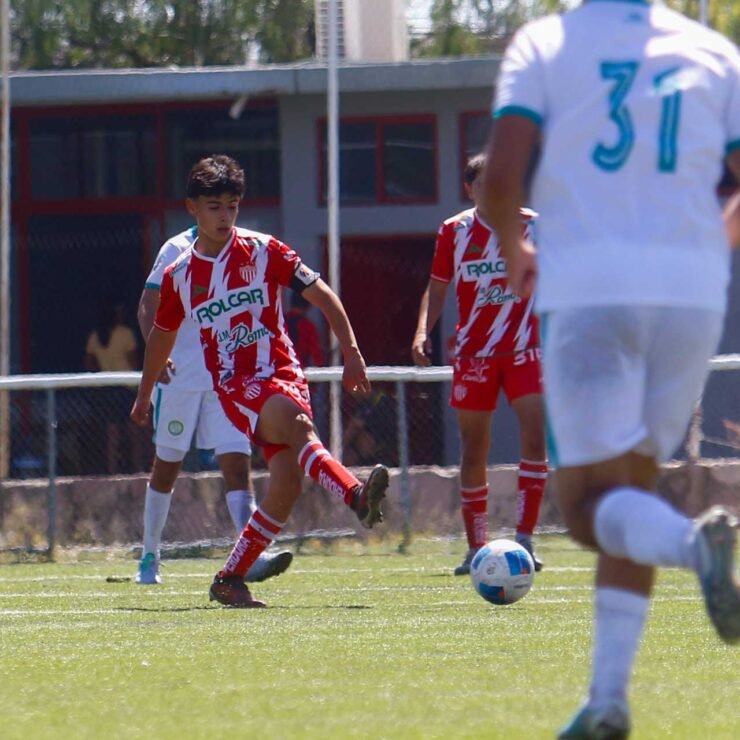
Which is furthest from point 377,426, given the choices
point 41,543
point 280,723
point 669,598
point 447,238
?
point 280,723

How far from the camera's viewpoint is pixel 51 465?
13195mm

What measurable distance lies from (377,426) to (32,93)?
7.24m

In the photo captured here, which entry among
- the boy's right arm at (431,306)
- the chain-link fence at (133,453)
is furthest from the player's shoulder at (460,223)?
the chain-link fence at (133,453)

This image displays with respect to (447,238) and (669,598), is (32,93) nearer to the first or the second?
(447,238)

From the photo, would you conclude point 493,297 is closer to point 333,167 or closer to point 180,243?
point 180,243

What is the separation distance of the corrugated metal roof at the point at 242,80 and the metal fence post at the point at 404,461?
616cm

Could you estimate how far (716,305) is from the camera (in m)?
4.33

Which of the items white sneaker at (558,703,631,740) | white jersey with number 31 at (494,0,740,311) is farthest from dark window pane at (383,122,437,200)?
white sneaker at (558,703,631,740)

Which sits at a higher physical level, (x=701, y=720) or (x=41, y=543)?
(x=701, y=720)

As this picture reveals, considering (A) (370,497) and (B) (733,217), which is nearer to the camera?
(B) (733,217)

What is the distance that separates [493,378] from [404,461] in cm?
355

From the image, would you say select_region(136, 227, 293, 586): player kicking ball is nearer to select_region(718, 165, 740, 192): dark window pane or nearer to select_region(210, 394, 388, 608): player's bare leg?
select_region(210, 394, 388, 608): player's bare leg

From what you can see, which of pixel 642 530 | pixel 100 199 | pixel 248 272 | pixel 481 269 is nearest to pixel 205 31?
pixel 100 199

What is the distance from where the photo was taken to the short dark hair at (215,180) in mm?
8594
